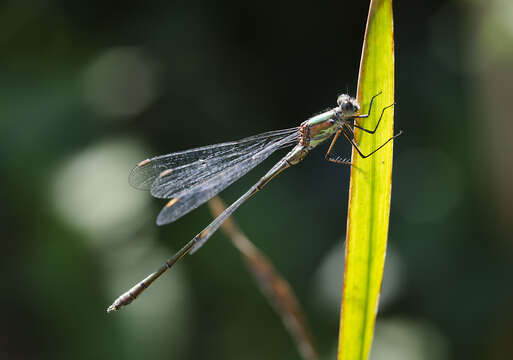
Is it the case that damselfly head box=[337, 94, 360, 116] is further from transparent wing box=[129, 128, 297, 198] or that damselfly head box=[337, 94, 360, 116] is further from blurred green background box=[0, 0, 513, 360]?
blurred green background box=[0, 0, 513, 360]

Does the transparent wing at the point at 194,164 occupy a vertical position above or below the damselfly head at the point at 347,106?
above

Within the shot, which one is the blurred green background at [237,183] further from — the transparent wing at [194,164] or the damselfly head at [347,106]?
the damselfly head at [347,106]

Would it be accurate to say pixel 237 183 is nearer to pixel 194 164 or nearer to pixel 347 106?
pixel 194 164

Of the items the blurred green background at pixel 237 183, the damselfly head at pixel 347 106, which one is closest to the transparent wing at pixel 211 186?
the damselfly head at pixel 347 106

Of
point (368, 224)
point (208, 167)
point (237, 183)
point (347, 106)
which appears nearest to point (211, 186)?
point (208, 167)

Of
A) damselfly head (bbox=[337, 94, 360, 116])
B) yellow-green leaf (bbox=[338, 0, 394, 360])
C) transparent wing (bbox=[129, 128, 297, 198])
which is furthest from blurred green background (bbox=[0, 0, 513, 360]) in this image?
yellow-green leaf (bbox=[338, 0, 394, 360])

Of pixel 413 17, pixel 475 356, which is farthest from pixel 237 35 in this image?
pixel 475 356
